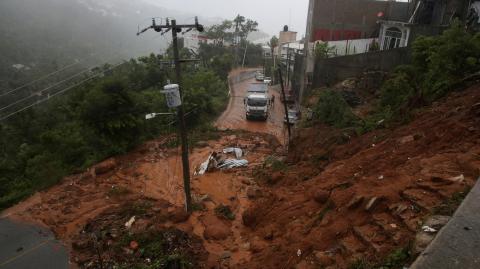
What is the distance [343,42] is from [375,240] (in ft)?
89.9

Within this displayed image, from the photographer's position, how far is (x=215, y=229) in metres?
11.8

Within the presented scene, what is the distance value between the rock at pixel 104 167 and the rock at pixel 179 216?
7382 mm

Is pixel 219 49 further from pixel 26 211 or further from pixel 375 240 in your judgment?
pixel 375 240

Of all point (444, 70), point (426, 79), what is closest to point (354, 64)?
point (426, 79)

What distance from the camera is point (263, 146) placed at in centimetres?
2244

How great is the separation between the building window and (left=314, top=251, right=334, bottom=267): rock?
2701cm

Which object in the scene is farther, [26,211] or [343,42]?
[343,42]

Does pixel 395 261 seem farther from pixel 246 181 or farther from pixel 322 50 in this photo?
pixel 322 50

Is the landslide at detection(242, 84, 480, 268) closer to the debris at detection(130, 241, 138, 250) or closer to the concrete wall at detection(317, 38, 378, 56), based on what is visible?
the debris at detection(130, 241, 138, 250)

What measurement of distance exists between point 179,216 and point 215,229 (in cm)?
160

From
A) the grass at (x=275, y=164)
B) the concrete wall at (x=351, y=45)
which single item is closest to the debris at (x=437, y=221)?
the grass at (x=275, y=164)

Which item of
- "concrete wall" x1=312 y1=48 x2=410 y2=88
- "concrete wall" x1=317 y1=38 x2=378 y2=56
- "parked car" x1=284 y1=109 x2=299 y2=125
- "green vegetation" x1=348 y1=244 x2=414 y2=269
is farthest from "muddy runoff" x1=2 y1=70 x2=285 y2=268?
"concrete wall" x1=317 y1=38 x2=378 y2=56

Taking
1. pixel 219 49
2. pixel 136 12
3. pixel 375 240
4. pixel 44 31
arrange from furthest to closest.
→ pixel 136 12
pixel 44 31
pixel 219 49
pixel 375 240

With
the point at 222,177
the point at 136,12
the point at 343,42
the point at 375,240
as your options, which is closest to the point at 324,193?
the point at 375,240
